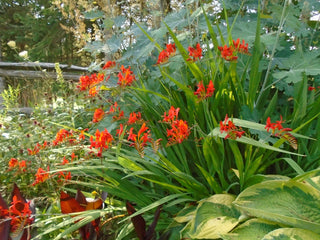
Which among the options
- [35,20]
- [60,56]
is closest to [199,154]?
[35,20]

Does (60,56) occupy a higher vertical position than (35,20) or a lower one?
lower

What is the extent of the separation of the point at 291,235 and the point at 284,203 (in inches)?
4.5

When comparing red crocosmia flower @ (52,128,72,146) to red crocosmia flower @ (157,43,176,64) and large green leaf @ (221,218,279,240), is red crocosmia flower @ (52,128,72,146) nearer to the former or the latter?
red crocosmia flower @ (157,43,176,64)

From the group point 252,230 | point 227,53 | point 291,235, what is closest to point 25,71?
point 227,53

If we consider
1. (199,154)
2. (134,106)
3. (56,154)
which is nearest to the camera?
(199,154)

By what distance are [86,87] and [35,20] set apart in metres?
9.67

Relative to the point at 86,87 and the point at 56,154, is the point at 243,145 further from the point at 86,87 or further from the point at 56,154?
the point at 56,154

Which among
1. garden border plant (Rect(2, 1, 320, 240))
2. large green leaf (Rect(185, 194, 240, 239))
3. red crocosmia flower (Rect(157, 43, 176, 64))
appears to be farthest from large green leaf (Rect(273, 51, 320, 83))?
large green leaf (Rect(185, 194, 240, 239))

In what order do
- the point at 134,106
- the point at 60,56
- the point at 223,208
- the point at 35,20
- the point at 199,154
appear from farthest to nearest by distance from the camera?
1. the point at 60,56
2. the point at 35,20
3. the point at 134,106
4. the point at 199,154
5. the point at 223,208

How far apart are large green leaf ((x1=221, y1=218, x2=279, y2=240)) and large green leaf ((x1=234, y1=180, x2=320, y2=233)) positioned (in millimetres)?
43

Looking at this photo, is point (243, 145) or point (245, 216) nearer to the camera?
point (245, 216)

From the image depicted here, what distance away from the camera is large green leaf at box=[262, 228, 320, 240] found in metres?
0.79

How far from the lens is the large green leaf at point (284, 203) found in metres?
0.84

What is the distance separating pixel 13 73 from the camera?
550 cm
